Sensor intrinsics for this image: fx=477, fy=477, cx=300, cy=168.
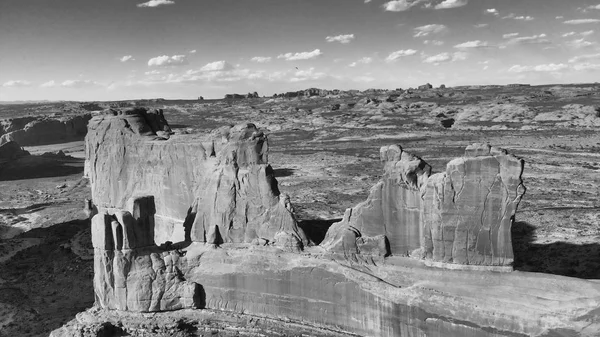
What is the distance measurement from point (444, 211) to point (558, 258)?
45.7 ft

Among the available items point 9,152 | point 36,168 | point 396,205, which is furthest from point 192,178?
point 9,152

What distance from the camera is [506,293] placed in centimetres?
1695

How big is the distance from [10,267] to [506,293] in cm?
3174

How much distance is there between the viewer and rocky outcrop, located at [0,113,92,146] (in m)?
96.4

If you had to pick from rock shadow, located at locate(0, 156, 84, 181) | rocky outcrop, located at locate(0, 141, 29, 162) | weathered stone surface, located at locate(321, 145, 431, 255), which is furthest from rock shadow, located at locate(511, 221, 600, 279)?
rocky outcrop, located at locate(0, 141, 29, 162)

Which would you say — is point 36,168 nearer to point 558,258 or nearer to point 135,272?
point 135,272

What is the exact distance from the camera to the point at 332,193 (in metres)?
46.4

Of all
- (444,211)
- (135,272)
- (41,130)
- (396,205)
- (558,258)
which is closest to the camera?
(444,211)

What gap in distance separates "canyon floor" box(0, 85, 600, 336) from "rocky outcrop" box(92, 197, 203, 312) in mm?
1213

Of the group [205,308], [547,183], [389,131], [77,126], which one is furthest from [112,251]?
[77,126]

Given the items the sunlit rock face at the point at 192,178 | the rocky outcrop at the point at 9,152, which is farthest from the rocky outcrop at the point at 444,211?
the rocky outcrop at the point at 9,152

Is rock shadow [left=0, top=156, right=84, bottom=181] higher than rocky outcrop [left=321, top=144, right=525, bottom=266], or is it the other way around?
rocky outcrop [left=321, top=144, right=525, bottom=266]

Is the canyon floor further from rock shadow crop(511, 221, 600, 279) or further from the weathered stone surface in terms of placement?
→ the weathered stone surface

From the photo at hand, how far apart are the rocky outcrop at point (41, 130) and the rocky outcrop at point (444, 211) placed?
9005 cm
